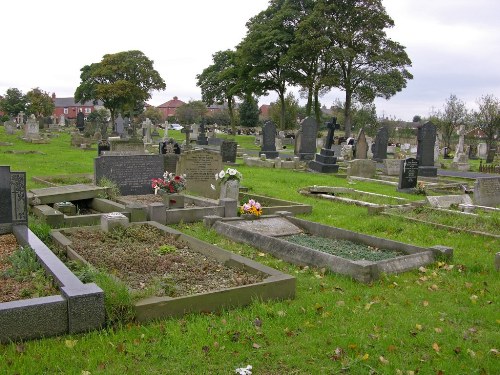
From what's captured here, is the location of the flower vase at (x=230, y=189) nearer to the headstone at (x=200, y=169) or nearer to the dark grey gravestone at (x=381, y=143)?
the headstone at (x=200, y=169)

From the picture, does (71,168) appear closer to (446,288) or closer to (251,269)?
(251,269)

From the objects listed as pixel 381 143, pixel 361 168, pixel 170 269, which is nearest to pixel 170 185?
pixel 170 269

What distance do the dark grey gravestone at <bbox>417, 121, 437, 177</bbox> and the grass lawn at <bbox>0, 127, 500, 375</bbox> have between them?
607 inches

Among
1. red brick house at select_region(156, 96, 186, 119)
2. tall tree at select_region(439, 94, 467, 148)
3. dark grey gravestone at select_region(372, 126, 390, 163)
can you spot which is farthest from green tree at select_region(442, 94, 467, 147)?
red brick house at select_region(156, 96, 186, 119)

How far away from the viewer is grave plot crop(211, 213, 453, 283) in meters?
6.81

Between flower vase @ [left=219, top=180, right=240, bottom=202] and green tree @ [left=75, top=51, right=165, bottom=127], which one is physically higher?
green tree @ [left=75, top=51, right=165, bottom=127]

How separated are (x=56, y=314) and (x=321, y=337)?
2.48 meters

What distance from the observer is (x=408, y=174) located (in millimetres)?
16219

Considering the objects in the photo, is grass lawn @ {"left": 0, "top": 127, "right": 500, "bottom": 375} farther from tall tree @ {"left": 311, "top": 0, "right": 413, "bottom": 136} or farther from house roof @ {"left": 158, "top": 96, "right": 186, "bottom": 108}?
house roof @ {"left": 158, "top": 96, "right": 186, "bottom": 108}

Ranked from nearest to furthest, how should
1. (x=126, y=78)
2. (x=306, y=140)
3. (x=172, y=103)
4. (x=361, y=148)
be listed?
(x=361, y=148), (x=306, y=140), (x=126, y=78), (x=172, y=103)

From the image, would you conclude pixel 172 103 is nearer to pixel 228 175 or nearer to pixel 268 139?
pixel 268 139

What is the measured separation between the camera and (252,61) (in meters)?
45.4

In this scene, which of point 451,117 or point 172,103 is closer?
point 451,117

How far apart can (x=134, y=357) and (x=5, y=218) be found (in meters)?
4.53
